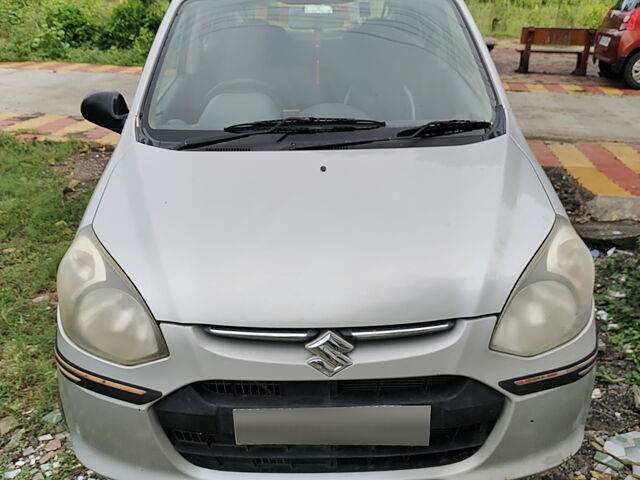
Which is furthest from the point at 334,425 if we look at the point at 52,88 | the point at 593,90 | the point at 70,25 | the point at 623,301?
the point at 70,25

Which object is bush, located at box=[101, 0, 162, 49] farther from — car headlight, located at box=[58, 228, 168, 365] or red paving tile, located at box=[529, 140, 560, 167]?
car headlight, located at box=[58, 228, 168, 365]

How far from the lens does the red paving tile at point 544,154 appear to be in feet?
16.7

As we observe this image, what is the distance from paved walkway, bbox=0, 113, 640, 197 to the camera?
468 cm

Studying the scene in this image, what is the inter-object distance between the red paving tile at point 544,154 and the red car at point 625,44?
3.46m

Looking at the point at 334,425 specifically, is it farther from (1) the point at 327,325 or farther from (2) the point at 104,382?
(2) the point at 104,382

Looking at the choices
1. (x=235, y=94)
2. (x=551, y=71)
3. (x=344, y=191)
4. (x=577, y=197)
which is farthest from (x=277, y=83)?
(x=551, y=71)

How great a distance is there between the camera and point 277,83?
8.72ft

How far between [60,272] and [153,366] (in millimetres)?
455

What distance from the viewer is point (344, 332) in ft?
5.30

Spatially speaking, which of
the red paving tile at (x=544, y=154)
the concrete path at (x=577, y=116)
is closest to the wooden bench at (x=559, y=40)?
the concrete path at (x=577, y=116)

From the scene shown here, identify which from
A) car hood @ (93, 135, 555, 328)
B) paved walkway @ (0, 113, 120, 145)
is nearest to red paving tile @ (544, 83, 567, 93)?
paved walkway @ (0, 113, 120, 145)

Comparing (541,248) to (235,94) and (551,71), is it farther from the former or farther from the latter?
(551,71)

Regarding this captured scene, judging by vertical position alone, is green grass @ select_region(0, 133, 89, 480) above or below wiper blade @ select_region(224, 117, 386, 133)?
below

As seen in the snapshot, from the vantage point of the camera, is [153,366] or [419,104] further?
[419,104]
